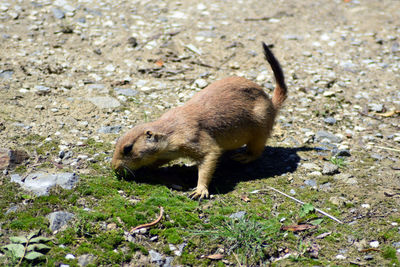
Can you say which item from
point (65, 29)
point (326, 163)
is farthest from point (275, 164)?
point (65, 29)

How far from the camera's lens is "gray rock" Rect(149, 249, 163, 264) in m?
3.82

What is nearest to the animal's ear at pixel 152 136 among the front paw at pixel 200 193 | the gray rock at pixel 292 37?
the front paw at pixel 200 193

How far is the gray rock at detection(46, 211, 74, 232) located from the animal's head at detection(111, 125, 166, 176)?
91 cm

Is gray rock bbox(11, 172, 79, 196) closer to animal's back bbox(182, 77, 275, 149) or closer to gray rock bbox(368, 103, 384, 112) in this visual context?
animal's back bbox(182, 77, 275, 149)

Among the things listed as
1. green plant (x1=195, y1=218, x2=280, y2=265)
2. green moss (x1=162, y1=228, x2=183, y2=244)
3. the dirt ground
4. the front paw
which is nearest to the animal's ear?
the dirt ground

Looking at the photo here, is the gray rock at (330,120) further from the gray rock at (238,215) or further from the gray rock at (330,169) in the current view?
the gray rock at (238,215)

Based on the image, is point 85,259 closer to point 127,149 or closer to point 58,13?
point 127,149

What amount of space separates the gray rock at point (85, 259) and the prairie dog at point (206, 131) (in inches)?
52.2

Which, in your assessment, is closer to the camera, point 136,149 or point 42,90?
point 136,149

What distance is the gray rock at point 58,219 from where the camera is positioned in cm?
397

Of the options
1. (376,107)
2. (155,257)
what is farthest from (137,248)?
(376,107)

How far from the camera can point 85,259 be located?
12.1 ft

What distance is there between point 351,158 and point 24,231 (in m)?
4.09

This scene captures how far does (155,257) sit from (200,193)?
1.13 m
